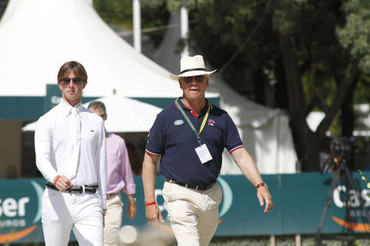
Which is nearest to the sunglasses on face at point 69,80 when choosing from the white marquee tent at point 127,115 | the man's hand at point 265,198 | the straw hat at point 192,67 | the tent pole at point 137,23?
the straw hat at point 192,67

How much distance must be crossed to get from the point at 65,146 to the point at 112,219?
306cm

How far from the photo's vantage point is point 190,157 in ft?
17.9

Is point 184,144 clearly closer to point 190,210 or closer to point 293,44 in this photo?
point 190,210

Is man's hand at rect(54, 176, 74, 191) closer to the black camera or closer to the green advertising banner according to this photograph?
the green advertising banner

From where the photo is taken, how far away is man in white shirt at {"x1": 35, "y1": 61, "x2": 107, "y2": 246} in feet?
16.3

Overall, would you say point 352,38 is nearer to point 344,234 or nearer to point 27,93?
point 344,234

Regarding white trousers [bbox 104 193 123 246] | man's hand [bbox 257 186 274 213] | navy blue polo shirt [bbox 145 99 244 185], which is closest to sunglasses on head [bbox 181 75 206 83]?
navy blue polo shirt [bbox 145 99 244 185]

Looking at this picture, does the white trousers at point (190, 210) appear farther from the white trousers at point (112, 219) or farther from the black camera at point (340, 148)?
the black camera at point (340, 148)

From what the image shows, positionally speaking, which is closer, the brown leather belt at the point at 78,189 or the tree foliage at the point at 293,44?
the brown leather belt at the point at 78,189

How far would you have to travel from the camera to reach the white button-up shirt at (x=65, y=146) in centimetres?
492

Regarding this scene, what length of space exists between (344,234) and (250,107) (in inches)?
203

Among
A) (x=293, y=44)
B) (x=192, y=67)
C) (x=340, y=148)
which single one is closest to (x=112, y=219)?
(x=192, y=67)

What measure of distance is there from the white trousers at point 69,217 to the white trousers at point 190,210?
0.67 m

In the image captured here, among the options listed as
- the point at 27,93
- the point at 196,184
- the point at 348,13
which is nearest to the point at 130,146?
the point at 27,93
